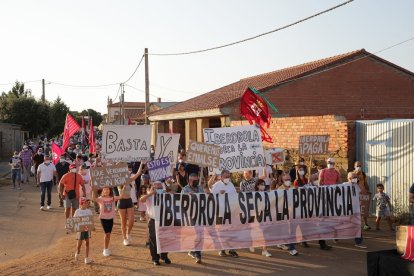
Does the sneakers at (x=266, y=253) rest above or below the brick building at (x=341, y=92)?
below

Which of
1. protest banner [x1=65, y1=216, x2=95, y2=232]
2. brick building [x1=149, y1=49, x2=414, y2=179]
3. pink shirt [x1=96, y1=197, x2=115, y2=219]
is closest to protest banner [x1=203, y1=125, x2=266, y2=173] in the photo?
pink shirt [x1=96, y1=197, x2=115, y2=219]

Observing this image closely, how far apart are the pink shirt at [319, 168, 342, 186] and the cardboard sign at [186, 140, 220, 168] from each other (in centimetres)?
270

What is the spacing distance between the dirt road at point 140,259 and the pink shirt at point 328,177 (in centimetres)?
145

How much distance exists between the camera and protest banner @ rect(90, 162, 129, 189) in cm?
960

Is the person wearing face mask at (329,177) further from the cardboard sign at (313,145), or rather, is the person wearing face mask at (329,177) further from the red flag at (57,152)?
the red flag at (57,152)

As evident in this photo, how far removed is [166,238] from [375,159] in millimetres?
7417

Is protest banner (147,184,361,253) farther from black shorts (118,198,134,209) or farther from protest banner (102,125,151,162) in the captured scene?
protest banner (102,125,151,162)

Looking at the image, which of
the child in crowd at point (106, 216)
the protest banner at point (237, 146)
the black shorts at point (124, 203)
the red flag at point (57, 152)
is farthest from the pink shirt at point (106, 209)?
the red flag at point (57, 152)

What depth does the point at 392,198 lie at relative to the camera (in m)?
13.0

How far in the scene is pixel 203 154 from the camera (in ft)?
34.3

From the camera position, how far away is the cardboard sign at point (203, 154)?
10.3 meters

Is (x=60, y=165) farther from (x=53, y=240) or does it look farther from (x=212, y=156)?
(x=212, y=156)

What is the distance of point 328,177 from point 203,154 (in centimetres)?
320

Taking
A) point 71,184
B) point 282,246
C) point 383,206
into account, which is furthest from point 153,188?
point 383,206
